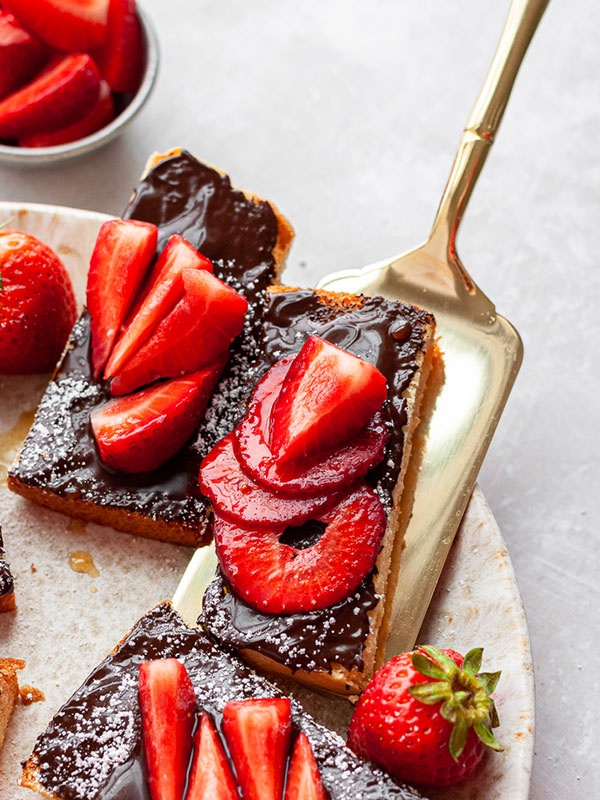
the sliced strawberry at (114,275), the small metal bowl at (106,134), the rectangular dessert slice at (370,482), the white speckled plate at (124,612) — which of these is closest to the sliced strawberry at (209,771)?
the rectangular dessert slice at (370,482)

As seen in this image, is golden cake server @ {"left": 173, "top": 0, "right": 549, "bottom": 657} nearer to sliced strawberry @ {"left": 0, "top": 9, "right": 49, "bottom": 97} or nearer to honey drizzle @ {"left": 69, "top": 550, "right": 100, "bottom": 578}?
honey drizzle @ {"left": 69, "top": 550, "right": 100, "bottom": 578}

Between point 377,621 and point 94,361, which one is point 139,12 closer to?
point 94,361

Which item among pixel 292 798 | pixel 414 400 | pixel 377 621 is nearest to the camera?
pixel 292 798

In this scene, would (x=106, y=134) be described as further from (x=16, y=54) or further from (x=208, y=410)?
(x=208, y=410)

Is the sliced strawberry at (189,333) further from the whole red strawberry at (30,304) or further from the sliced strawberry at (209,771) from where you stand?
the sliced strawberry at (209,771)

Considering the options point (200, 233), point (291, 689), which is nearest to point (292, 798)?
point (291, 689)

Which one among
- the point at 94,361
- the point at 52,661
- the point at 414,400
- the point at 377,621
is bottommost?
the point at 52,661
